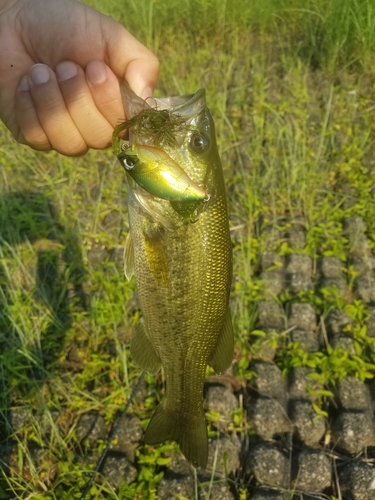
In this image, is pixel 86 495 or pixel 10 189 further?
pixel 10 189

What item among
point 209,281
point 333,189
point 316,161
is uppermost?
point 209,281

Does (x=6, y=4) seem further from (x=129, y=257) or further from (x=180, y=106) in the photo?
(x=129, y=257)

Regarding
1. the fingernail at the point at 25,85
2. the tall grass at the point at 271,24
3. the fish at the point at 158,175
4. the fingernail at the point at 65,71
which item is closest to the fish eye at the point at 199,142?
the fish at the point at 158,175

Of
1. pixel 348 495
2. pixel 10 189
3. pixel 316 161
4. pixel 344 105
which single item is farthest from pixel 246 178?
pixel 348 495

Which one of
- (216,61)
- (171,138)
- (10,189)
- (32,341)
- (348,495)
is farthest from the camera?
(216,61)

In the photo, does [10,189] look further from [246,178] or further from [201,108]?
[201,108]

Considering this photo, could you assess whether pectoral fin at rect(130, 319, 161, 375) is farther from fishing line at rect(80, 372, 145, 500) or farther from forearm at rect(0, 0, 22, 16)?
forearm at rect(0, 0, 22, 16)

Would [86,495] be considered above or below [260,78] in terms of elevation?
below
